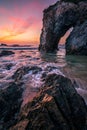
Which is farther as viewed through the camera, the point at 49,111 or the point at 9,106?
the point at 9,106

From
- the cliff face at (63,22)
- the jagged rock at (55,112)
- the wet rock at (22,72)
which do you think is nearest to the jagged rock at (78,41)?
the cliff face at (63,22)

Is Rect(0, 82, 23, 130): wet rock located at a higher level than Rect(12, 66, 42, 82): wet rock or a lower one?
higher

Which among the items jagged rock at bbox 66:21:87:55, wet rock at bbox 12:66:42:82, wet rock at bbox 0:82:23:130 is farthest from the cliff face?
wet rock at bbox 0:82:23:130

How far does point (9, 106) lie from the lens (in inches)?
324

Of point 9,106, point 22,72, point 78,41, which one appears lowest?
point 78,41

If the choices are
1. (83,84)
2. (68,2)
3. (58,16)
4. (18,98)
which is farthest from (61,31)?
(18,98)

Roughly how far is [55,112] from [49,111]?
0.60ft

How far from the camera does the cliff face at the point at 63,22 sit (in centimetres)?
4474

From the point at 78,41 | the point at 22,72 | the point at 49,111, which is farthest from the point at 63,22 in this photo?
the point at 49,111

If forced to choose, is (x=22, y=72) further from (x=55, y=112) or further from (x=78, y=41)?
(x=78, y=41)

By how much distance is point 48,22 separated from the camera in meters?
54.0

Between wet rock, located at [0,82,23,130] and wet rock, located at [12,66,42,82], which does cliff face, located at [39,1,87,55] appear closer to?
wet rock, located at [12,66,42,82]

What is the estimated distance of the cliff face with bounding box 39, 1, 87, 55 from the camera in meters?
44.7

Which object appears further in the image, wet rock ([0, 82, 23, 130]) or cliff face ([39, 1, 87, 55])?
cliff face ([39, 1, 87, 55])
